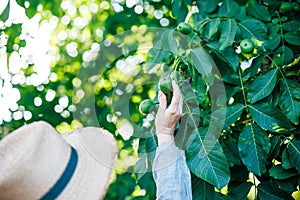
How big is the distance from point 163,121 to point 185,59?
27 centimetres

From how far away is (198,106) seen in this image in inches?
71.7

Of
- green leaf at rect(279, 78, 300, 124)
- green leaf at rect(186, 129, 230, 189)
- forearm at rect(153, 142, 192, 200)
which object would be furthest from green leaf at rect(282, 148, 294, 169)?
forearm at rect(153, 142, 192, 200)

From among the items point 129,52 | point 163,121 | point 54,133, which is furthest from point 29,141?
point 129,52

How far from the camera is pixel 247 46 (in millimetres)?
1835

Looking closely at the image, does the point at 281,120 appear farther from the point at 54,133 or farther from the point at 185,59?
the point at 54,133

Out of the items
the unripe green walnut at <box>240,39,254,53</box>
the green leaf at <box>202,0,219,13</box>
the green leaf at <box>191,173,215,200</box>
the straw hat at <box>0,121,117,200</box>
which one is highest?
the straw hat at <box>0,121,117,200</box>

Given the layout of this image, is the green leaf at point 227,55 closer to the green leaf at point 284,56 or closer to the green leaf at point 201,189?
the green leaf at point 284,56

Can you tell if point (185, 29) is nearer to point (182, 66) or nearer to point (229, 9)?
point (182, 66)

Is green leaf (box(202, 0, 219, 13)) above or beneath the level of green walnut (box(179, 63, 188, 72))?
above

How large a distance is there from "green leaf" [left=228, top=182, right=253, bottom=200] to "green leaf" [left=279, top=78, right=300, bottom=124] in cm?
30

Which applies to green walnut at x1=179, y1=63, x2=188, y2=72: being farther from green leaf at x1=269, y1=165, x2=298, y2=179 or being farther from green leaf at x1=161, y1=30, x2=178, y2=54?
green leaf at x1=269, y1=165, x2=298, y2=179

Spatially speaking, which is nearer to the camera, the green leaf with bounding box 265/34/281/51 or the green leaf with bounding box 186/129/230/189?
the green leaf with bounding box 186/129/230/189

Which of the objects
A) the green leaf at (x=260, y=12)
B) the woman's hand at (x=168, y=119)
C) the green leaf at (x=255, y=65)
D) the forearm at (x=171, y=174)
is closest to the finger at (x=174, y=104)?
the woman's hand at (x=168, y=119)

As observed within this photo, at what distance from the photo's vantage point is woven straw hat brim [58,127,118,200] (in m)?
1.23
